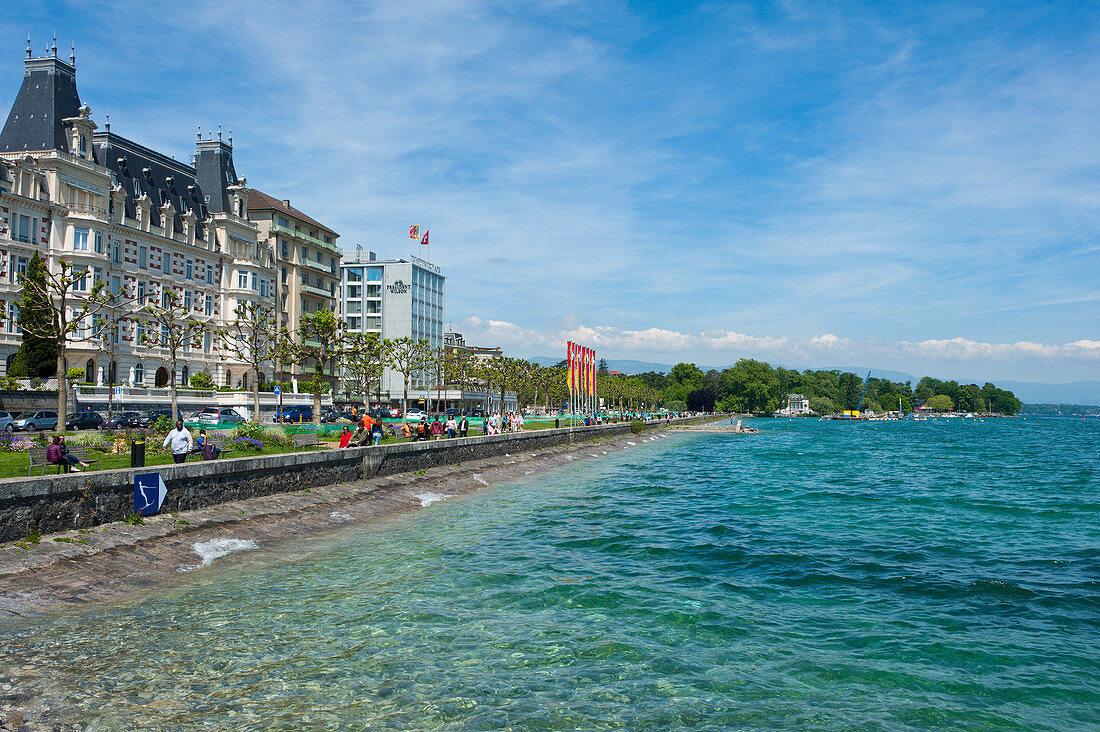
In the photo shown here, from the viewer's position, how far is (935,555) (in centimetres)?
1856

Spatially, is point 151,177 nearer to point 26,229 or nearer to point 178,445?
point 26,229

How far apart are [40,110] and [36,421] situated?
31490mm

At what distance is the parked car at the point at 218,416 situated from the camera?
48856 millimetres

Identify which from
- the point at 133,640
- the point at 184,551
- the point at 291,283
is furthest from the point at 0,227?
the point at 133,640

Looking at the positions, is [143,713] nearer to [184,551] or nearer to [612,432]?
[184,551]

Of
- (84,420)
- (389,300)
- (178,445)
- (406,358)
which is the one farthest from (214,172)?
(178,445)

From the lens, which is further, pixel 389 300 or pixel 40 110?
pixel 389 300

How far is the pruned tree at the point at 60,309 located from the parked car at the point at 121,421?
2.42 meters

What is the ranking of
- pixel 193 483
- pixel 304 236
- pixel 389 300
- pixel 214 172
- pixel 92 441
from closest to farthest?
pixel 193 483, pixel 92 441, pixel 214 172, pixel 304 236, pixel 389 300

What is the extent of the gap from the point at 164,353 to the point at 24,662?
62.3m

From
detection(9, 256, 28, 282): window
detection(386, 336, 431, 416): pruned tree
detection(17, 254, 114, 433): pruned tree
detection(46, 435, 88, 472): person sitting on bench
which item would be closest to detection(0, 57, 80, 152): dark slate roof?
detection(9, 256, 28, 282): window

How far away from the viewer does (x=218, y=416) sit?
49562 millimetres

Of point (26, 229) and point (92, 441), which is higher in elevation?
point (26, 229)

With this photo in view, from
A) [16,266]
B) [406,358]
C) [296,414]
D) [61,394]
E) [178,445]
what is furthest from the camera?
[406,358]
